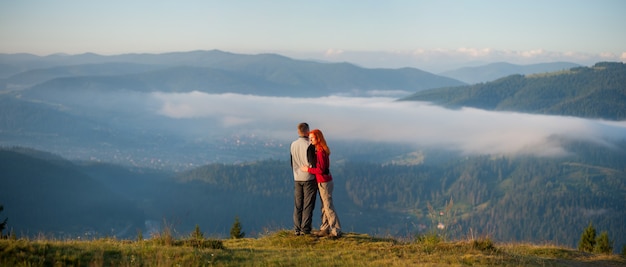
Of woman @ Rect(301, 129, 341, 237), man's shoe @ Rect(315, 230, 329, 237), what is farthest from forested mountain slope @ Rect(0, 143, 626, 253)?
woman @ Rect(301, 129, 341, 237)

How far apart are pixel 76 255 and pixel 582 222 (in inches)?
6854

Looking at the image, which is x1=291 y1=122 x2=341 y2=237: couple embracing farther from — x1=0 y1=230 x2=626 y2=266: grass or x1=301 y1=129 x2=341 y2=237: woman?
x1=0 y1=230 x2=626 y2=266: grass

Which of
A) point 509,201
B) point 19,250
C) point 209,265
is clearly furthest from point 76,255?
point 509,201

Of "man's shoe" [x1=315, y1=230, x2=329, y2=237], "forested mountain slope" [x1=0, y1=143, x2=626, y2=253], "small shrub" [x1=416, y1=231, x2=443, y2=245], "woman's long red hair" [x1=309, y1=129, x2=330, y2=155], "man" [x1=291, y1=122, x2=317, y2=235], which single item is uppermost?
"woman's long red hair" [x1=309, y1=129, x2=330, y2=155]

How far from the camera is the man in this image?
14891 millimetres

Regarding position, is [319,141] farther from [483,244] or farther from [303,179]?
[483,244]

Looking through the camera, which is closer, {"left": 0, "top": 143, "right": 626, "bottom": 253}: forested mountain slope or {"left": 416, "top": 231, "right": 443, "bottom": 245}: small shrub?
{"left": 416, "top": 231, "right": 443, "bottom": 245}: small shrub

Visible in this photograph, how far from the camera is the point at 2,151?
6417 inches

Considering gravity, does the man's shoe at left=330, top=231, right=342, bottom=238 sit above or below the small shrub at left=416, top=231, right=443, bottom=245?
above

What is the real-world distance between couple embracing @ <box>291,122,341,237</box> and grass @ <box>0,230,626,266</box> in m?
0.43

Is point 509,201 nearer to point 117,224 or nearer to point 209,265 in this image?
point 117,224

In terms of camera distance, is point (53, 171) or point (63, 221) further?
point (53, 171)

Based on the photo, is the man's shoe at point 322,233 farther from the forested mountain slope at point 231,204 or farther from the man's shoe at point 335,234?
the forested mountain slope at point 231,204

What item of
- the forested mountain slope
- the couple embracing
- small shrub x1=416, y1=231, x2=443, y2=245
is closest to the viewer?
the couple embracing
